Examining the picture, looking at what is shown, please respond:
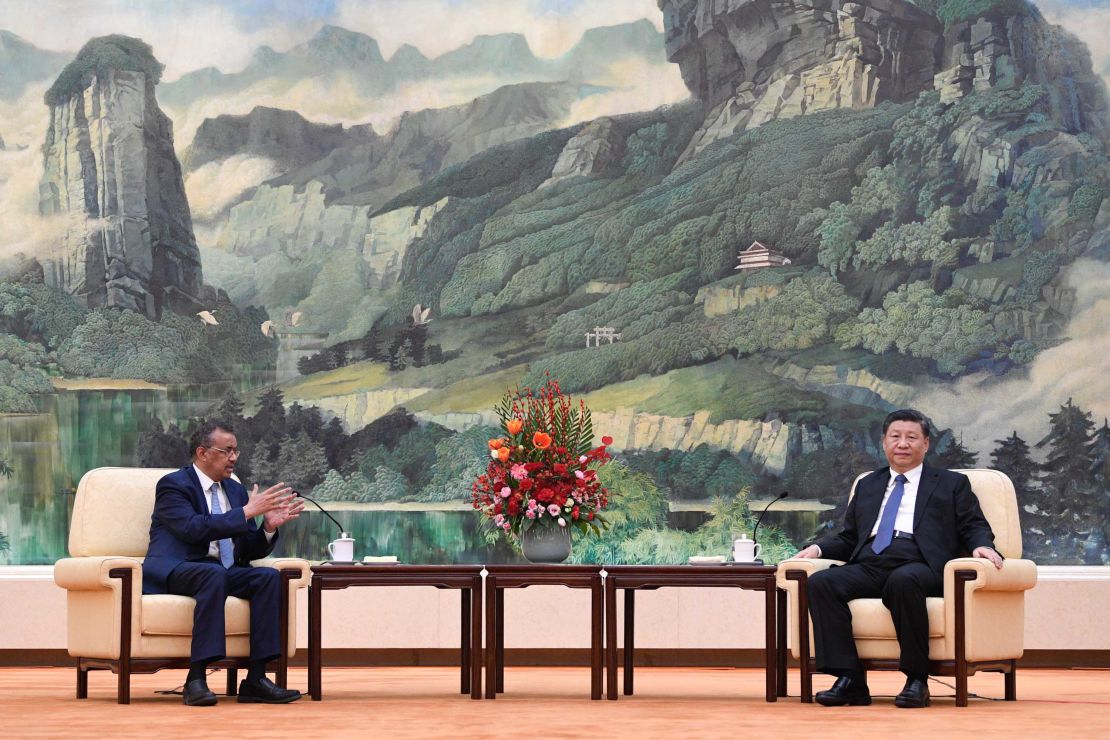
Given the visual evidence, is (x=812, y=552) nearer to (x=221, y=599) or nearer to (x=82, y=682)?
(x=221, y=599)

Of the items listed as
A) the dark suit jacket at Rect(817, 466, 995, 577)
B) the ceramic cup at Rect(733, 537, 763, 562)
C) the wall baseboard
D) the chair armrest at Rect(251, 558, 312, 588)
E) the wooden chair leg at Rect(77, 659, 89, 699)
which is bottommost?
the wall baseboard

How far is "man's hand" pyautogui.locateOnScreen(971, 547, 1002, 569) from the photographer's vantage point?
5.32m

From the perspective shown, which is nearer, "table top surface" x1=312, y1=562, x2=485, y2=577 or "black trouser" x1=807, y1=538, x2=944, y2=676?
"black trouser" x1=807, y1=538, x2=944, y2=676

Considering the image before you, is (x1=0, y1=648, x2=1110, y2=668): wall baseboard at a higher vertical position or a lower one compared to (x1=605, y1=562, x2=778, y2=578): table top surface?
lower

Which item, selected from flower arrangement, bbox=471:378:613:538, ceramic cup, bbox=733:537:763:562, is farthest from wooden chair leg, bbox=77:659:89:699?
ceramic cup, bbox=733:537:763:562

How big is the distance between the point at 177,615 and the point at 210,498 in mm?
600

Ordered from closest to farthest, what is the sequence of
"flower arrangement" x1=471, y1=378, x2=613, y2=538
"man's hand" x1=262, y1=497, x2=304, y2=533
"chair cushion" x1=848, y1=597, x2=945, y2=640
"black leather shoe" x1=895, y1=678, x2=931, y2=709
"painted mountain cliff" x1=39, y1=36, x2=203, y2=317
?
"black leather shoe" x1=895, y1=678, x2=931, y2=709
"chair cushion" x1=848, y1=597, x2=945, y2=640
"man's hand" x1=262, y1=497, x2=304, y2=533
"flower arrangement" x1=471, y1=378, x2=613, y2=538
"painted mountain cliff" x1=39, y1=36, x2=203, y2=317

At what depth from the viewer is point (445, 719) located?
4664mm

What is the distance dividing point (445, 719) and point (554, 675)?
2.50 m

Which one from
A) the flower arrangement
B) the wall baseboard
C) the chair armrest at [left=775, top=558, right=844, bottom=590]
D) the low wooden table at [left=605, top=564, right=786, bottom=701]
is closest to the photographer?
the low wooden table at [left=605, top=564, right=786, bottom=701]

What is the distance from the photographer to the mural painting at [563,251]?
8430mm

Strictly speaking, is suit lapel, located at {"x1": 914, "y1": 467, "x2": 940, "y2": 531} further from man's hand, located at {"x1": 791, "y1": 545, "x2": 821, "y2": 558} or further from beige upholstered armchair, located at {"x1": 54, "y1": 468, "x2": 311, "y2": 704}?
beige upholstered armchair, located at {"x1": 54, "y1": 468, "x2": 311, "y2": 704}

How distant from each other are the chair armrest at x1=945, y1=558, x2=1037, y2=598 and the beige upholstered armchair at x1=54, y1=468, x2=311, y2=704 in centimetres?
233

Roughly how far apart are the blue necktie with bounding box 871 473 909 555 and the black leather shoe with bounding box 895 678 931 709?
0.57 metres
